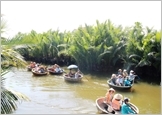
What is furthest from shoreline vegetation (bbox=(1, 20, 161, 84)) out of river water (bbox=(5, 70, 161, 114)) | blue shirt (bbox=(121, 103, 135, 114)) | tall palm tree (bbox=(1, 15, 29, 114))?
tall palm tree (bbox=(1, 15, 29, 114))

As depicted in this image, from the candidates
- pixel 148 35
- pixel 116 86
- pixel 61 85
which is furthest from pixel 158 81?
pixel 61 85

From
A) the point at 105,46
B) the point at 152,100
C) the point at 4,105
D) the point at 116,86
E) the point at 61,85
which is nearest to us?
the point at 4,105

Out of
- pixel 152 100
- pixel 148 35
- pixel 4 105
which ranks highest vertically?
pixel 148 35

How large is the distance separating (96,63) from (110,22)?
4112 millimetres

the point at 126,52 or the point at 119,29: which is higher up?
the point at 119,29

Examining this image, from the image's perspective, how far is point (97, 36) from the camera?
80.9 feet

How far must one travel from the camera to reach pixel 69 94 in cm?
1572

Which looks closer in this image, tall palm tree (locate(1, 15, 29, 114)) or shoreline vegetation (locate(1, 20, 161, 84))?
tall palm tree (locate(1, 15, 29, 114))

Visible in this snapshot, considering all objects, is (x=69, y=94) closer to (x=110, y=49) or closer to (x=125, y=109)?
(x=125, y=109)

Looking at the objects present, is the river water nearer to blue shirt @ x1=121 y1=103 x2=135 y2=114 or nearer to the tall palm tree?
blue shirt @ x1=121 y1=103 x2=135 y2=114

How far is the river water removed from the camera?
12523 mm

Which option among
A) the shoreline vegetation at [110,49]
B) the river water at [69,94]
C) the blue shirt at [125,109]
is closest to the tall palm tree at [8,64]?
the blue shirt at [125,109]

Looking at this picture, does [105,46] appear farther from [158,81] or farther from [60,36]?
[60,36]

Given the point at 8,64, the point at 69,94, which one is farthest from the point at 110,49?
the point at 8,64
